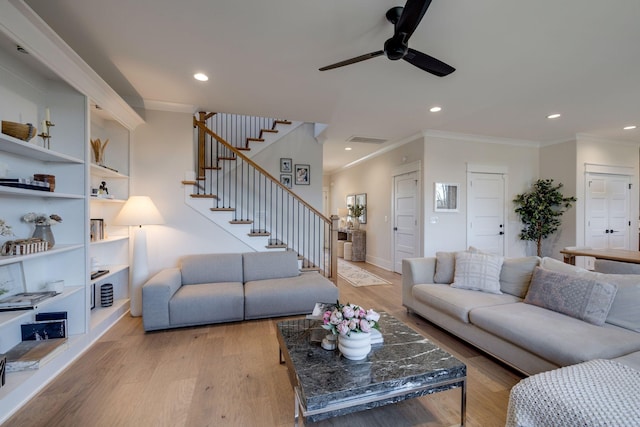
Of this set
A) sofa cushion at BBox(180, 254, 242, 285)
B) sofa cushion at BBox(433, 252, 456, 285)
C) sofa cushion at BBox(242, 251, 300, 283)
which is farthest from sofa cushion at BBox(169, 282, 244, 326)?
sofa cushion at BBox(433, 252, 456, 285)

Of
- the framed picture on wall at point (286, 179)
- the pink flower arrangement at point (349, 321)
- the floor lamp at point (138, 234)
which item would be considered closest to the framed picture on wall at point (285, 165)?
the framed picture on wall at point (286, 179)

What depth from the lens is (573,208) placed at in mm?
4934

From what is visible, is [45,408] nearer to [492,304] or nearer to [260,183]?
[492,304]

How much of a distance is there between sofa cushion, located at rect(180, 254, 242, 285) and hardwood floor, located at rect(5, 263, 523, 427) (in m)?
0.73

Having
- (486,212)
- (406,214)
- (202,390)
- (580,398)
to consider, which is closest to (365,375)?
(580,398)

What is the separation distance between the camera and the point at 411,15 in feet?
5.35

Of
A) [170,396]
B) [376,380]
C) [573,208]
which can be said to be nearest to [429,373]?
[376,380]

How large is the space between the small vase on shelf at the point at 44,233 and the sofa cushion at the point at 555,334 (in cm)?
365

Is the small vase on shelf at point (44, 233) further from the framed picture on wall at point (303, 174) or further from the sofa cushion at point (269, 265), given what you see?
the framed picture on wall at point (303, 174)

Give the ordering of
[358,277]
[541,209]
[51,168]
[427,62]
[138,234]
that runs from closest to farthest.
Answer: [427,62]
[51,168]
[138,234]
[541,209]
[358,277]

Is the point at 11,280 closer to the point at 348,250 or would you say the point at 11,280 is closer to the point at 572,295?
the point at 572,295

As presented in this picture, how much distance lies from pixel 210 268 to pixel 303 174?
2.61 m

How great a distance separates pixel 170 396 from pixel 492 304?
2.66 metres

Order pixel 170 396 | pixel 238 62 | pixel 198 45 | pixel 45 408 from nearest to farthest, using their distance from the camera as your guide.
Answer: pixel 45 408 < pixel 170 396 < pixel 198 45 < pixel 238 62
